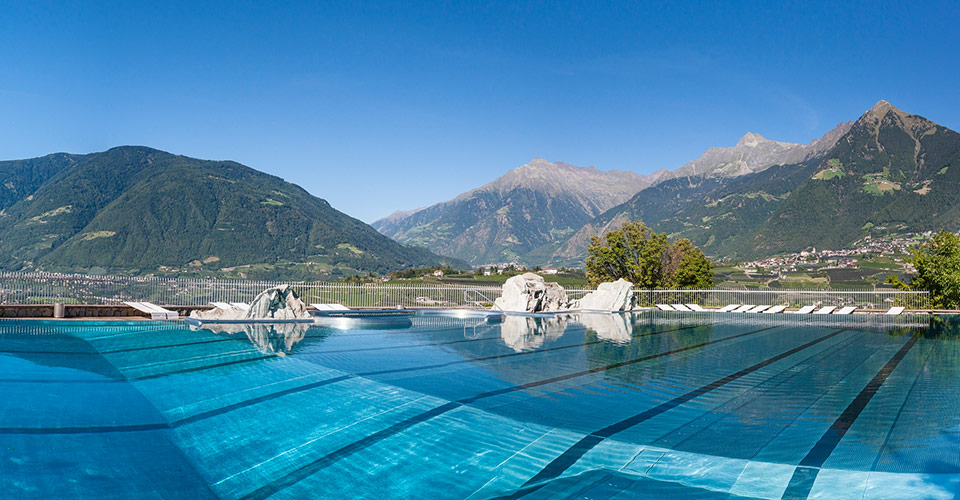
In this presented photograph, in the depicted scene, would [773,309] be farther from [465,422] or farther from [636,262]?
[465,422]

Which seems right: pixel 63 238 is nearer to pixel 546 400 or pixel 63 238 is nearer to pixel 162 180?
pixel 162 180

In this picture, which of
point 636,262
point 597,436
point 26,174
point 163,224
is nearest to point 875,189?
point 636,262

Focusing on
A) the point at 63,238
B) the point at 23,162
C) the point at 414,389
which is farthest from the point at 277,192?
the point at 414,389

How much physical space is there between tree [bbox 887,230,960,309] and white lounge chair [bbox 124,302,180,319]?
29704 millimetres

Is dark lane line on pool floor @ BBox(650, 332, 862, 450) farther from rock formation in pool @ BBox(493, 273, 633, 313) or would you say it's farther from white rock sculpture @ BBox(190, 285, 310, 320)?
white rock sculpture @ BBox(190, 285, 310, 320)

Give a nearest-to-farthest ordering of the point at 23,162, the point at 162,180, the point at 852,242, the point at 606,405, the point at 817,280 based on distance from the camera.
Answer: the point at 606,405, the point at 817,280, the point at 852,242, the point at 162,180, the point at 23,162

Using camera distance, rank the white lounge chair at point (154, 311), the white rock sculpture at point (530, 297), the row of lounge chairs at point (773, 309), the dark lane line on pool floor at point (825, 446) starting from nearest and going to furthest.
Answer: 1. the dark lane line on pool floor at point (825, 446)
2. the white lounge chair at point (154, 311)
3. the white rock sculpture at point (530, 297)
4. the row of lounge chairs at point (773, 309)

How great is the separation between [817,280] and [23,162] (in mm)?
227504

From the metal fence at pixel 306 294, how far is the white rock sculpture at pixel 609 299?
7.93 ft

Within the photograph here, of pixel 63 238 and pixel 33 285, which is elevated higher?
pixel 63 238

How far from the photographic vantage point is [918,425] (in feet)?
17.0

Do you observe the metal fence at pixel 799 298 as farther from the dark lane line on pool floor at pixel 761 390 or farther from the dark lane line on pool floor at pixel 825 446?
the dark lane line on pool floor at pixel 825 446

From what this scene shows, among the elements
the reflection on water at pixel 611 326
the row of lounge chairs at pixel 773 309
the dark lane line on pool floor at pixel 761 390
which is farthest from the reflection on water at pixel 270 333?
the row of lounge chairs at pixel 773 309

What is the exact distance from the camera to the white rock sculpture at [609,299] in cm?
2217
